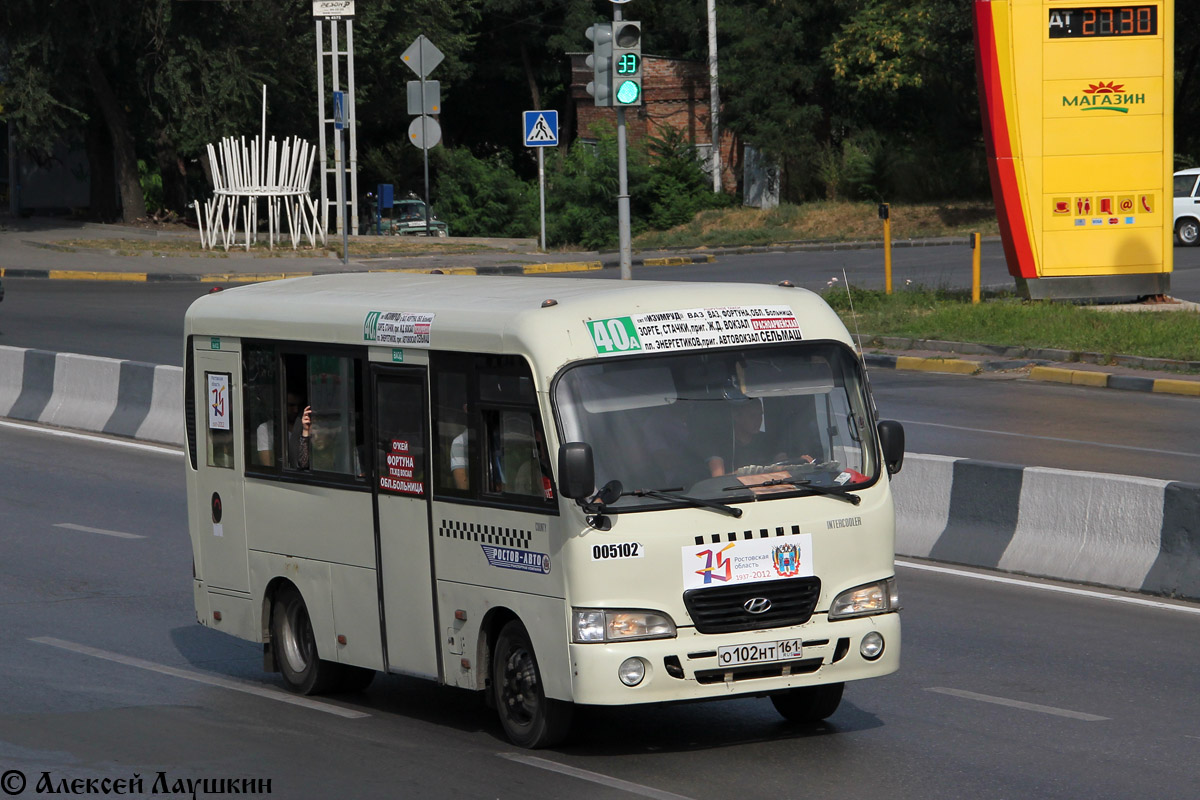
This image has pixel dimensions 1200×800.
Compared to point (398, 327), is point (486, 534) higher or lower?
lower

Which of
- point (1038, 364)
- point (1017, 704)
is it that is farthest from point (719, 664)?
point (1038, 364)

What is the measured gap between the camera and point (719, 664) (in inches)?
289

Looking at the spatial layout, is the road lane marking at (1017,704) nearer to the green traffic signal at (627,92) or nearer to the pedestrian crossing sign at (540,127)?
the green traffic signal at (627,92)

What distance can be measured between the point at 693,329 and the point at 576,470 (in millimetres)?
993

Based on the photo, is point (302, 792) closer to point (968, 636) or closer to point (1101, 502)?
point (968, 636)

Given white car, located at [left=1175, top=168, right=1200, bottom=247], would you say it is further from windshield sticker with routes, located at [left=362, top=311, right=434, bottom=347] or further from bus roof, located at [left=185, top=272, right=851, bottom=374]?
windshield sticker with routes, located at [left=362, top=311, right=434, bottom=347]

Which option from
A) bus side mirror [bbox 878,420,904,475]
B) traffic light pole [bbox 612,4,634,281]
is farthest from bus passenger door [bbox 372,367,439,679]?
traffic light pole [bbox 612,4,634,281]

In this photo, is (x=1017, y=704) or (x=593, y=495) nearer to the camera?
(x=593, y=495)

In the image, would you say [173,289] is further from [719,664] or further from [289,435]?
[719,664]

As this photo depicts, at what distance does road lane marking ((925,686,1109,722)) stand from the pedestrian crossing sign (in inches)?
1148

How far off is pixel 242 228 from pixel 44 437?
3014 cm

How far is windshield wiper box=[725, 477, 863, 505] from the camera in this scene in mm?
7609

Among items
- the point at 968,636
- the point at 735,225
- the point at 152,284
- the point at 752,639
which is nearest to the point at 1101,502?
the point at 968,636

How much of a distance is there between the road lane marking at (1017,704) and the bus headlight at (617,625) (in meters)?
2.18
